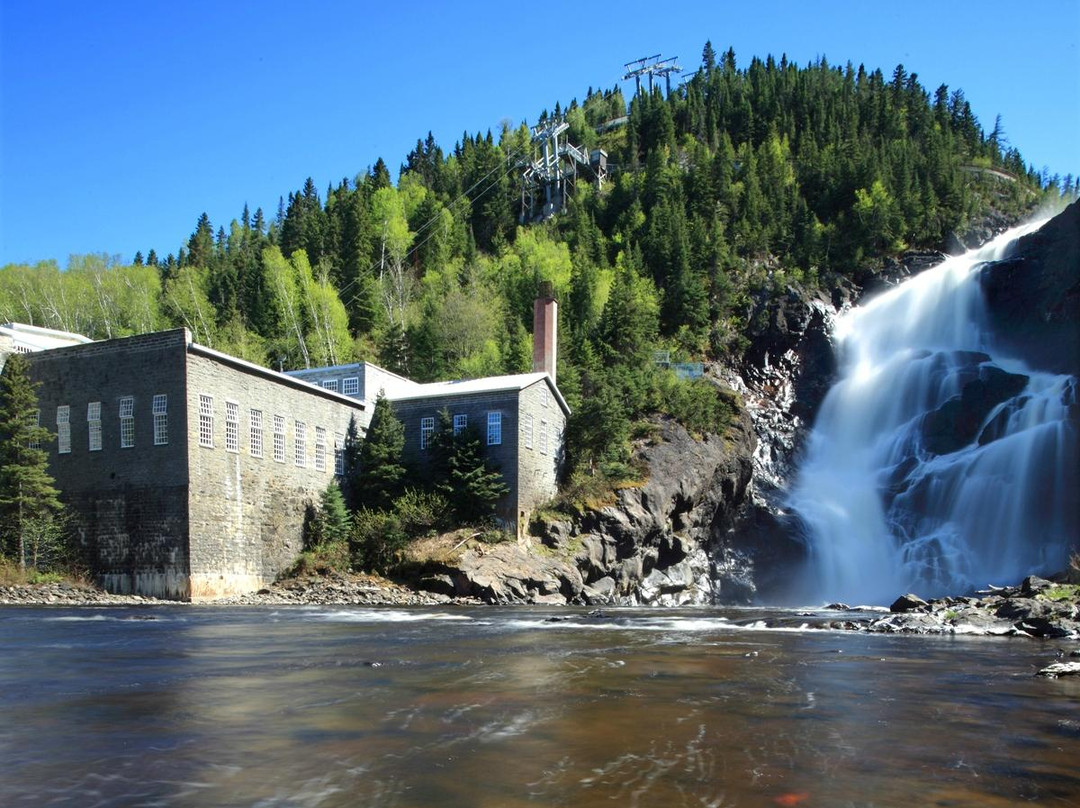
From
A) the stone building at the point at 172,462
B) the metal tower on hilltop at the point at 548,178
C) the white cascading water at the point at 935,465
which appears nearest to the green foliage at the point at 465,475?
the stone building at the point at 172,462

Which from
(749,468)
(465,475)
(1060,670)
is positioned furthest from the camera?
(749,468)

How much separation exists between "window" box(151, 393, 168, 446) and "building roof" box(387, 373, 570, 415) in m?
11.3

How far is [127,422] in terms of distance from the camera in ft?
98.7

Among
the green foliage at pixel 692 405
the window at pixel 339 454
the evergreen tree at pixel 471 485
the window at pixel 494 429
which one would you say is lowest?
the evergreen tree at pixel 471 485

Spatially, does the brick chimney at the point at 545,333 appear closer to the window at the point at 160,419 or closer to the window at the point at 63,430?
the window at the point at 160,419

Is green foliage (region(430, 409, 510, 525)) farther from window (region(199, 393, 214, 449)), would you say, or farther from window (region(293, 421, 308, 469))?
window (region(199, 393, 214, 449))

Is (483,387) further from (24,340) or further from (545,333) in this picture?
(24,340)

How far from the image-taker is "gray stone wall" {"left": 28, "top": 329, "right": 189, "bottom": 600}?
94.1 ft

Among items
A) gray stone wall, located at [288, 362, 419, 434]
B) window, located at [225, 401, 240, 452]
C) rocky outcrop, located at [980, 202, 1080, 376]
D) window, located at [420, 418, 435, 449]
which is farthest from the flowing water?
rocky outcrop, located at [980, 202, 1080, 376]

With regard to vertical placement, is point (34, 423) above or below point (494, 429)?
above

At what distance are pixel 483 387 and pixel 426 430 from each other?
304 cm

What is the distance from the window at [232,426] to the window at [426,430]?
889cm

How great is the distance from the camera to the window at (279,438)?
3284 cm

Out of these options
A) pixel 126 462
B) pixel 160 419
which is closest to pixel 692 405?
pixel 160 419
